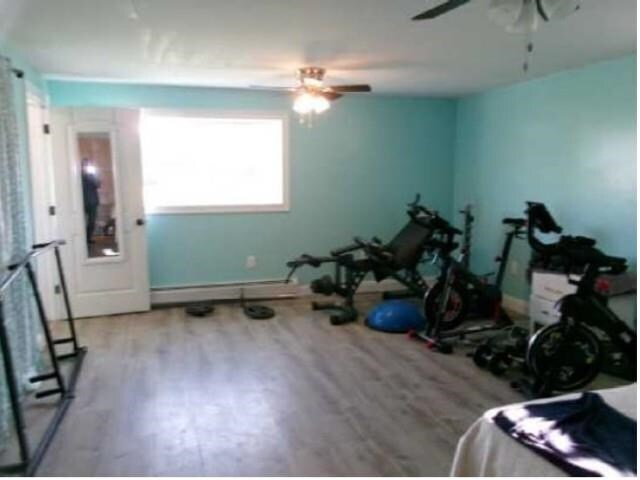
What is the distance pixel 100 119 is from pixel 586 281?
4224 millimetres

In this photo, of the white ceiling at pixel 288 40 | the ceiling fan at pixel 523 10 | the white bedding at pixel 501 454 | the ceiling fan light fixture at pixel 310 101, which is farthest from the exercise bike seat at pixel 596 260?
the ceiling fan light fixture at pixel 310 101

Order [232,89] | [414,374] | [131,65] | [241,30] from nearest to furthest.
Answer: [241,30] → [414,374] → [131,65] → [232,89]

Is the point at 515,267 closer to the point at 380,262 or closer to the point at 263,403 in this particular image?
the point at 380,262

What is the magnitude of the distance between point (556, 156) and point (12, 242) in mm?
4319

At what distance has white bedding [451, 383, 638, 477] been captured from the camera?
1.49 meters

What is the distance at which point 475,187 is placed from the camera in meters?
5.93

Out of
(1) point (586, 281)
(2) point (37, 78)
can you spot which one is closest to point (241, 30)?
(2) point (37, 78)

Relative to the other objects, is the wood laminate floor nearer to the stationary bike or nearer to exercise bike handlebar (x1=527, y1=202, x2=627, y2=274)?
the stationary bike

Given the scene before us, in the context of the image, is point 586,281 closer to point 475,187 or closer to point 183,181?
point 475,187

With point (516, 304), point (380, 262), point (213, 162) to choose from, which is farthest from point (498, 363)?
point (213, 162)

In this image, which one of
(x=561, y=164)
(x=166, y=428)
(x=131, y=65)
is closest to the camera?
(x=166, y=428)

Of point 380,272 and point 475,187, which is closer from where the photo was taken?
point 380,272

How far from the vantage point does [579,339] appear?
325 centimetres

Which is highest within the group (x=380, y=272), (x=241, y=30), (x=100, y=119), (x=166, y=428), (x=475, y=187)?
(x=241, y=30)
